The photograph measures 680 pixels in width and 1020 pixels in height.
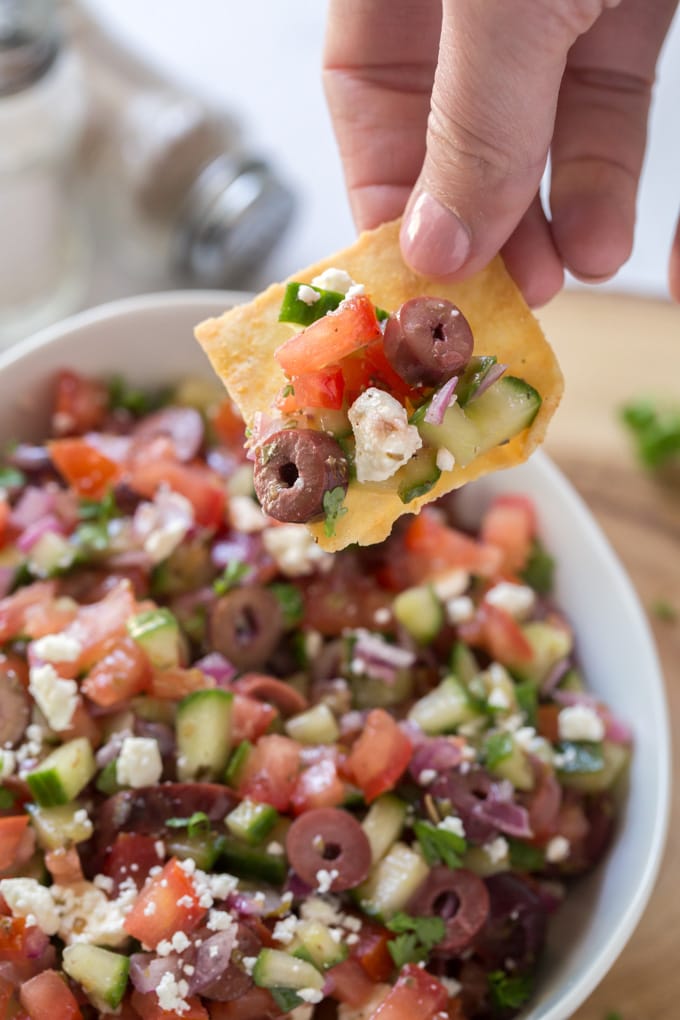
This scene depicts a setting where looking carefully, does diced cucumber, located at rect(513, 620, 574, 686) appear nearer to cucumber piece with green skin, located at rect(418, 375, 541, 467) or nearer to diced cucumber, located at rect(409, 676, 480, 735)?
diced cucumber, located at rect(409, 676, 480, 735)

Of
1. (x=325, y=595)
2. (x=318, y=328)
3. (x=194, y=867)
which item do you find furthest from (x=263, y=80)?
(x=194, y=867)

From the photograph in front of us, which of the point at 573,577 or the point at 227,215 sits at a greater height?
the point at 227,215

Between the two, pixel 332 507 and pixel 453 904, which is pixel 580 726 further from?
pixel 332 507

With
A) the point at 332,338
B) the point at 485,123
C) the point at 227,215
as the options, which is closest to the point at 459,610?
the point at 332,338

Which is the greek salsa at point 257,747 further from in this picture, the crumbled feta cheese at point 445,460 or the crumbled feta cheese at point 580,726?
the crumbled feta cheese at point 445,460

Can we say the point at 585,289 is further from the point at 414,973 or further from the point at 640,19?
the point at 414,973

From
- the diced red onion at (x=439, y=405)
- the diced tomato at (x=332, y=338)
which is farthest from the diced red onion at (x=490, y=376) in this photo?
the diced tomato at (x=332, y=338)

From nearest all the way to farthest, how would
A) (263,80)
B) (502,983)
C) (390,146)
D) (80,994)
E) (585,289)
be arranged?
(80,994)
(502,983)
(390,146)
(585,289)
(263,80)
